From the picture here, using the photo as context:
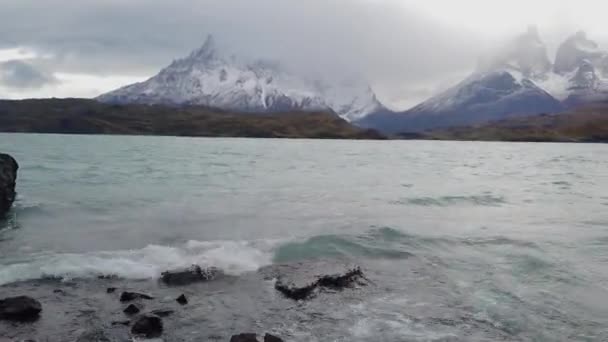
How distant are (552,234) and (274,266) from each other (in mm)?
16025

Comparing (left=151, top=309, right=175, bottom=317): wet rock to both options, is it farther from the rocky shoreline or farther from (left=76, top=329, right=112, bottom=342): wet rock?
(left=76, top=329, right=112, bottom=342): wet rock

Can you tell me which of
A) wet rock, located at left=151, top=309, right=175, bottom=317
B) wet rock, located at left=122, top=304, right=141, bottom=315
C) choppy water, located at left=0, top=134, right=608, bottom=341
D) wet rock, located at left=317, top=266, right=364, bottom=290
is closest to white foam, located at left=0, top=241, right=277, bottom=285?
choppy water, located at left=0, top=134, right=608, bottom=341

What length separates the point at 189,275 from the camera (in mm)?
18734

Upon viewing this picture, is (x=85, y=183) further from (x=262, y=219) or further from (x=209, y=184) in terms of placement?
(x=262, y=219)

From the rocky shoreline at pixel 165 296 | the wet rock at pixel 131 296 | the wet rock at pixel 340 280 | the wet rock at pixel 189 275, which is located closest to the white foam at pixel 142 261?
the wet rock at pixel 189 275

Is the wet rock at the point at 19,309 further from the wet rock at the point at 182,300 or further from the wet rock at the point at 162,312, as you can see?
the wet rock at the point at 182,300

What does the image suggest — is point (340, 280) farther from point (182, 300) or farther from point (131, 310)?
point (131, 310)

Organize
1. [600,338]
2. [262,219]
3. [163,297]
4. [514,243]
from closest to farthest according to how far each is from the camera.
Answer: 1. [600,338]
2. [163,297]
3. [514,243]
4. [262,219]

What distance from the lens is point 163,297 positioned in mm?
16516

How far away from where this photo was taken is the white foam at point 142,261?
19.0 metres

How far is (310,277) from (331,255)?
477 cm

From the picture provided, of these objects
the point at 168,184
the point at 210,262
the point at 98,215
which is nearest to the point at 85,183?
the point at 168,184

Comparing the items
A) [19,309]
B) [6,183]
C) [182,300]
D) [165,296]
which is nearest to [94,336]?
[19,309]

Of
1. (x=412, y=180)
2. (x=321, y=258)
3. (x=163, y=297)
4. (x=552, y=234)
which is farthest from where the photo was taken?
(x=412, y=180)
